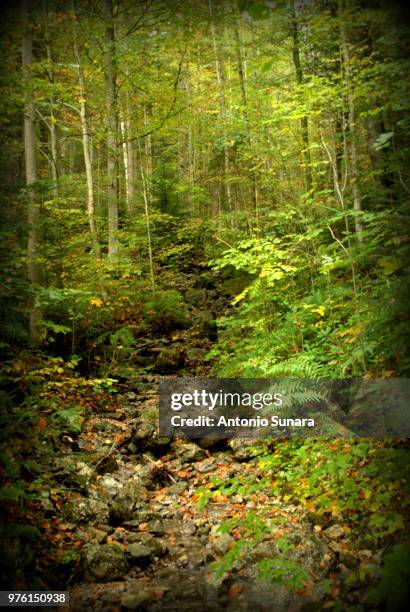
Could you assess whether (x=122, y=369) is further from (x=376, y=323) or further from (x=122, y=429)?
(x=376, y=323)

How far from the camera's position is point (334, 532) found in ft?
12.4

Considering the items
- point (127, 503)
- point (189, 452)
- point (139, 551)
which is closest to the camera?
point (139, 551)

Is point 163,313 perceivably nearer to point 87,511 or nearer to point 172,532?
point 87,511

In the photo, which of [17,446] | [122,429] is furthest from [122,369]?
[17,446]

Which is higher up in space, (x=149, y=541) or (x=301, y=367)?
(x=301, y=367)

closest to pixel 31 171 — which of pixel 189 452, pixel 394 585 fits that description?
pixel 189 452

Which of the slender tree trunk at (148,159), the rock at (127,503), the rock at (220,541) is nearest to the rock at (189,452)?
the rock at (127,503)

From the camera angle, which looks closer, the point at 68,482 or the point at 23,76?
the point at 68,482

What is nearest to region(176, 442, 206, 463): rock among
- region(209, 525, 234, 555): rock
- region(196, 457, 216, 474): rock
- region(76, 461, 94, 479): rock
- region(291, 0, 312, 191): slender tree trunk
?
region(196, 457, 216, 474): rock

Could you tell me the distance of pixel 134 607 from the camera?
129 inches

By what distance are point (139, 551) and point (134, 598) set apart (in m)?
0.62

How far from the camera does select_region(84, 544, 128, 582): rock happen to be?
361 centimetres

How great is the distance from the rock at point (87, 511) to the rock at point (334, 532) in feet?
8.31

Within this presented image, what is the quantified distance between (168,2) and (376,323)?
28.0ft
